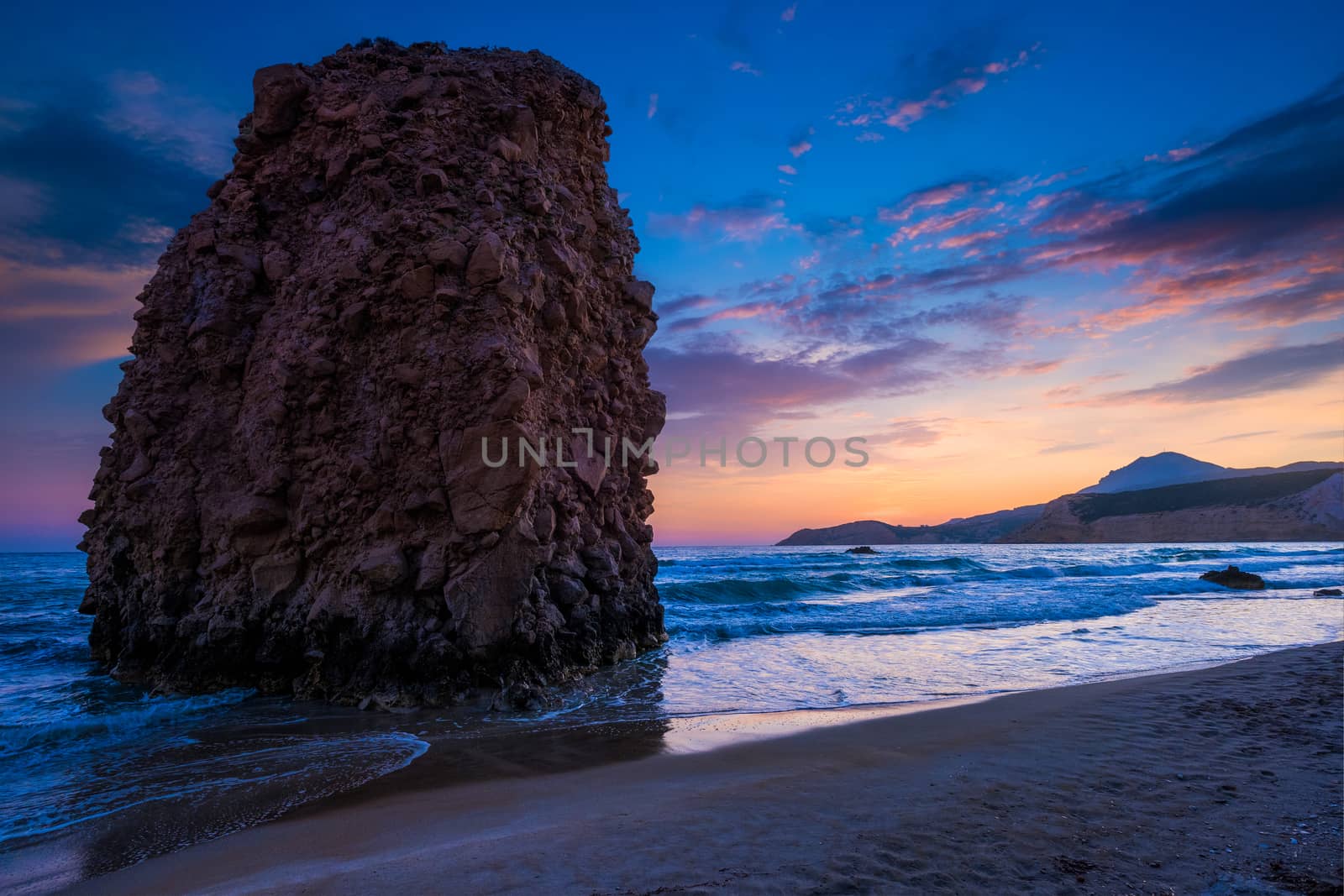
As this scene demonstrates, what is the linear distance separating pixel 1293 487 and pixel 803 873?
119895 mm

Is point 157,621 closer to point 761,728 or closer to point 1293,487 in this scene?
point 761,728

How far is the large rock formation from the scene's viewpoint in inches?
345

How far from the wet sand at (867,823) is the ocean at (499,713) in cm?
69

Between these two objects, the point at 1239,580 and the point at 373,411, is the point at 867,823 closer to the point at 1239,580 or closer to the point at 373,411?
the point at 373,411

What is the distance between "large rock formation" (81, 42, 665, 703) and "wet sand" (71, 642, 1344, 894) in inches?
137

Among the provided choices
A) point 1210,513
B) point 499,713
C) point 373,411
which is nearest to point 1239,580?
point 499,713

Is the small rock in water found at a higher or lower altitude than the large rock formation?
lower

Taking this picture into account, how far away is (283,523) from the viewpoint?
9.50 meters

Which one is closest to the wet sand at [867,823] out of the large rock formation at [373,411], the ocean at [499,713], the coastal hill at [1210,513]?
the ocean at [499,713]

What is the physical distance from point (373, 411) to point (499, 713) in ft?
14.4

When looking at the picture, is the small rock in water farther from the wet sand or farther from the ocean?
the wet sand

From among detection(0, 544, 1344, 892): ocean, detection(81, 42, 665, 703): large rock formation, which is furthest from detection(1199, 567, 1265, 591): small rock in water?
detection(81, 42, 665, 703): large rock formation

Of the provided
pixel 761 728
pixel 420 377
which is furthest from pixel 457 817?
pixel 420 377

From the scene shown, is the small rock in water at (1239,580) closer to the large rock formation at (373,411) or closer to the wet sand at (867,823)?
the wet sand at (867,823)
